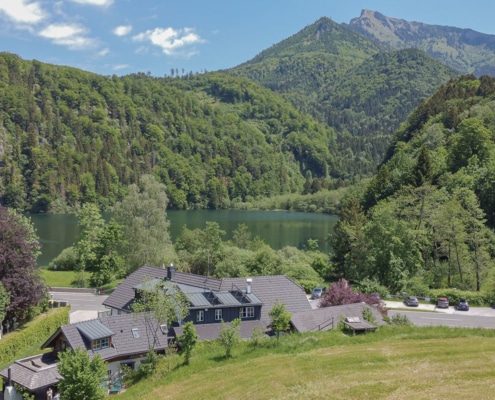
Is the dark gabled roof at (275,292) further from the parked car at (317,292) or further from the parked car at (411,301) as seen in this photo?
the parked car at (411,301)

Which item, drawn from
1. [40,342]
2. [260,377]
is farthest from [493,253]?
[40,342]

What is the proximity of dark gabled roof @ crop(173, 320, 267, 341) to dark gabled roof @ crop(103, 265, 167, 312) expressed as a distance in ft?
23.1

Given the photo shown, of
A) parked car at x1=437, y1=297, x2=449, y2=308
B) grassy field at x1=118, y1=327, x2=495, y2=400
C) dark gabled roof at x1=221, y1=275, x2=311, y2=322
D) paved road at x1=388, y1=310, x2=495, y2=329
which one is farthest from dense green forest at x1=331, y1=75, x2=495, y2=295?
grassy field at x1=118, y1=327, x2=495, y2=400

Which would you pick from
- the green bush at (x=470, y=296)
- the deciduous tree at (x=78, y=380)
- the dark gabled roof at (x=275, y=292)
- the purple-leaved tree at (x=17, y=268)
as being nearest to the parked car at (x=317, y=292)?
the dark gabled roof at (x=275, y=292)

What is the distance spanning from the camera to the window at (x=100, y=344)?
2919 centimetres

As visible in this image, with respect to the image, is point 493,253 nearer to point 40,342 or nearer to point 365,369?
point 365,369

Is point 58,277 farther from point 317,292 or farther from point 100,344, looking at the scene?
point 100,344

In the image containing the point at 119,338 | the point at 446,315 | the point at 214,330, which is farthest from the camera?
the point at 446,315

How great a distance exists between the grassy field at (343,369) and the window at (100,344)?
3545mm

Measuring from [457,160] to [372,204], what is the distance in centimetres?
1559

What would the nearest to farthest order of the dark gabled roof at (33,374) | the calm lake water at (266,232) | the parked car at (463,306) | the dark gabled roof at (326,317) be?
the dark gabled roof at (33,374) → the dark gabled roof at (326,317) → the parked car at (463,306) → the calm lake water at (266,232)

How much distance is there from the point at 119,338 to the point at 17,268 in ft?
32.4


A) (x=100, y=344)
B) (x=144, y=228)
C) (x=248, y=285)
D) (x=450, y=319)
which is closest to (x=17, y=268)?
(x=100, y=344)

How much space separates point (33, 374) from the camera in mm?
26062
